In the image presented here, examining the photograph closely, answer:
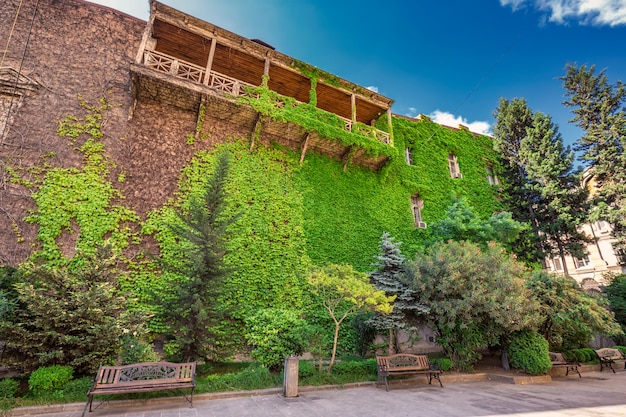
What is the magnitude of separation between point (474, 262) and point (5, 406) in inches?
482

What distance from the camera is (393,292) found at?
1076 cm

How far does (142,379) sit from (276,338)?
10.7 ft

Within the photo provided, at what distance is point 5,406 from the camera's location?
18.1 feet

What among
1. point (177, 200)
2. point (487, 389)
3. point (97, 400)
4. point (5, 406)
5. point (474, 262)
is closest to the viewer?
point (5, 406)

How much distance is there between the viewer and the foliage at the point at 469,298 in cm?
945

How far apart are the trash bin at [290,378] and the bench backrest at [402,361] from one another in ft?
8.30

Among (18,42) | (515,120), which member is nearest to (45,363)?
(18,42)

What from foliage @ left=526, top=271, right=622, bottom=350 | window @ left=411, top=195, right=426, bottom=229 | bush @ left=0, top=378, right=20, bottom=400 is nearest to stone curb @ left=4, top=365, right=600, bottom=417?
bush @ left=0, top=378, right=20, bottom=400

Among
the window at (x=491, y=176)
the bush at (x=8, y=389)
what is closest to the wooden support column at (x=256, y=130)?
the bush at (x=8, y=389)

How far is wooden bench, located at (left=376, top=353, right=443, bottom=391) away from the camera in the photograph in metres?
8.24

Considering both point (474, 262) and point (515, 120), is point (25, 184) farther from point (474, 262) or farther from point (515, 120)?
point (515, 120)

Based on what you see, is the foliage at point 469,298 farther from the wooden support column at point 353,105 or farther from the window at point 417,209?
the wooden support column at point 353,105

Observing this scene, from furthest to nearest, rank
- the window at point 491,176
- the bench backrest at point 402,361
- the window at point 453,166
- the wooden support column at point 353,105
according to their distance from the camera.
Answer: the window at point 491,176 → the window at point 453,166 → the wooden support column at point 353,105 → the bench backrest at point 402,361

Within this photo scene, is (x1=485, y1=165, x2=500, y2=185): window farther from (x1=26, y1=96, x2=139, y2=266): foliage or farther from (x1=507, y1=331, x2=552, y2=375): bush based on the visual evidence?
(x1=26, y1=96, x2=139, y2=266): foliage
